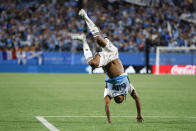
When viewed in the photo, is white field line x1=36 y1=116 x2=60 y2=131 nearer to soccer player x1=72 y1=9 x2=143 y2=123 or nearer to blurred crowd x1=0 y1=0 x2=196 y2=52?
soccer player x1=72 y1=9 x2=143 y2=123

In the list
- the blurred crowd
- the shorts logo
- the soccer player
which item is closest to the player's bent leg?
the soccer player

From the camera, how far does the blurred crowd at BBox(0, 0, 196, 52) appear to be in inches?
1449

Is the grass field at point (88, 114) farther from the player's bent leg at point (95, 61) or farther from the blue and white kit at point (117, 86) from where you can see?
the player's bent leg at point (95, 61)

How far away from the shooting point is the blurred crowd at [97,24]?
121 ft

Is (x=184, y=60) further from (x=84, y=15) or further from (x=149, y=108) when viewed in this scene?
(x=84, y=15)

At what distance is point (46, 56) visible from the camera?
35688 millimetres

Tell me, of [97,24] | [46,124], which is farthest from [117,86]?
[97,24]

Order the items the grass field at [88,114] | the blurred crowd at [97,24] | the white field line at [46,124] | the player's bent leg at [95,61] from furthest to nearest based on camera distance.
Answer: the blurred crowd at [97,24] < the player's bent leg at [95,61] < the grass field at [88,114] < the white field line at [46,124]

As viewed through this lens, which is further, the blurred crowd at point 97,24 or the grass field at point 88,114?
the blurred crowd at point 97,24

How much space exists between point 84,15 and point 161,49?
80.9 ft

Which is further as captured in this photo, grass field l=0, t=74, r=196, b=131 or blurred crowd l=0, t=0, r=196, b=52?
blurred crowd l=0, t=0, r=196, b=52

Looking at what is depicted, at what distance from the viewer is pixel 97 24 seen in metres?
39.9

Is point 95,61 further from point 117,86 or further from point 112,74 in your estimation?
point 117,86

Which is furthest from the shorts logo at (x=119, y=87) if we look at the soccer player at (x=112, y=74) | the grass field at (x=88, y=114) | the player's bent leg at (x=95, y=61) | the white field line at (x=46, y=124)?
the white field line at (x=46, y=124)
